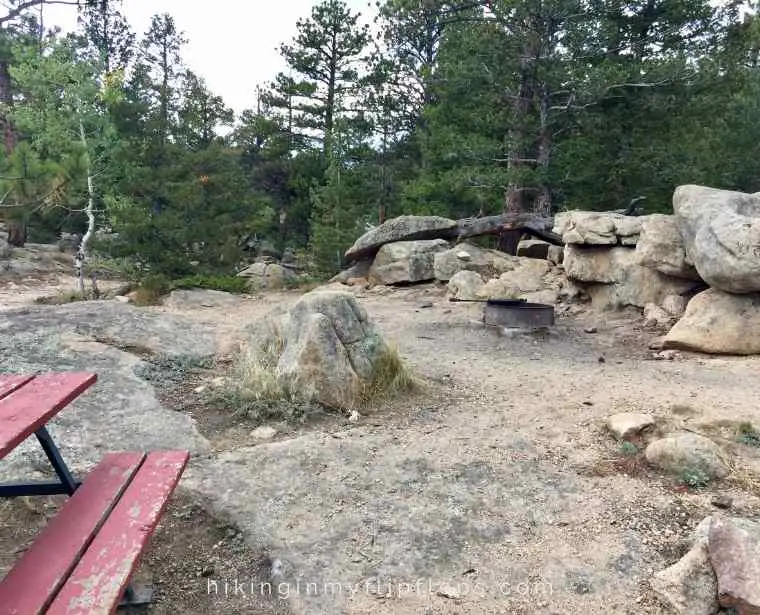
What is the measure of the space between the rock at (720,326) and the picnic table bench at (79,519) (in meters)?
6.32

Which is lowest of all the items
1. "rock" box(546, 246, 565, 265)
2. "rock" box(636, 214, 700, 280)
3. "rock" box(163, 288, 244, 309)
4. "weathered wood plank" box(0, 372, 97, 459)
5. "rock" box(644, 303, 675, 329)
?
"rock" box(163, 288, 244, 309)

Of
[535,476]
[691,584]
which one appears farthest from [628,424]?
[691,584]

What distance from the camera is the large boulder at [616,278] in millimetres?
8406

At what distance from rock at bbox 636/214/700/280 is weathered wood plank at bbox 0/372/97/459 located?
7598 mm

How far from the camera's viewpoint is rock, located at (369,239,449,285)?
12789 mm

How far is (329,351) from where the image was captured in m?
4.75

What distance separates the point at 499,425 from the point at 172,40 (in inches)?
1050

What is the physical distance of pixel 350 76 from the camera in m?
20.9

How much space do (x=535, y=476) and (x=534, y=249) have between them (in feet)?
34.2

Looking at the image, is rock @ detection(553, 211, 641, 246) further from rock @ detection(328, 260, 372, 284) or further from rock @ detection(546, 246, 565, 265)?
rock @ detection(328, 260, 372, 284)

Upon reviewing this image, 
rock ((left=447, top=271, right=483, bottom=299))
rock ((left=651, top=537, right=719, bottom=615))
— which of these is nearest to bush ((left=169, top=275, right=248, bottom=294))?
rock ((left=447, top=271, right=483, bottom=299))

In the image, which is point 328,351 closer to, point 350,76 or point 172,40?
point 350,76

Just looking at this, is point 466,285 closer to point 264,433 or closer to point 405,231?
point 405,231

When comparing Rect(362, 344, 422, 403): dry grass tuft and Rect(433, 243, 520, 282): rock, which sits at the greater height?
Rect(433, 243, 520, 282): rock
